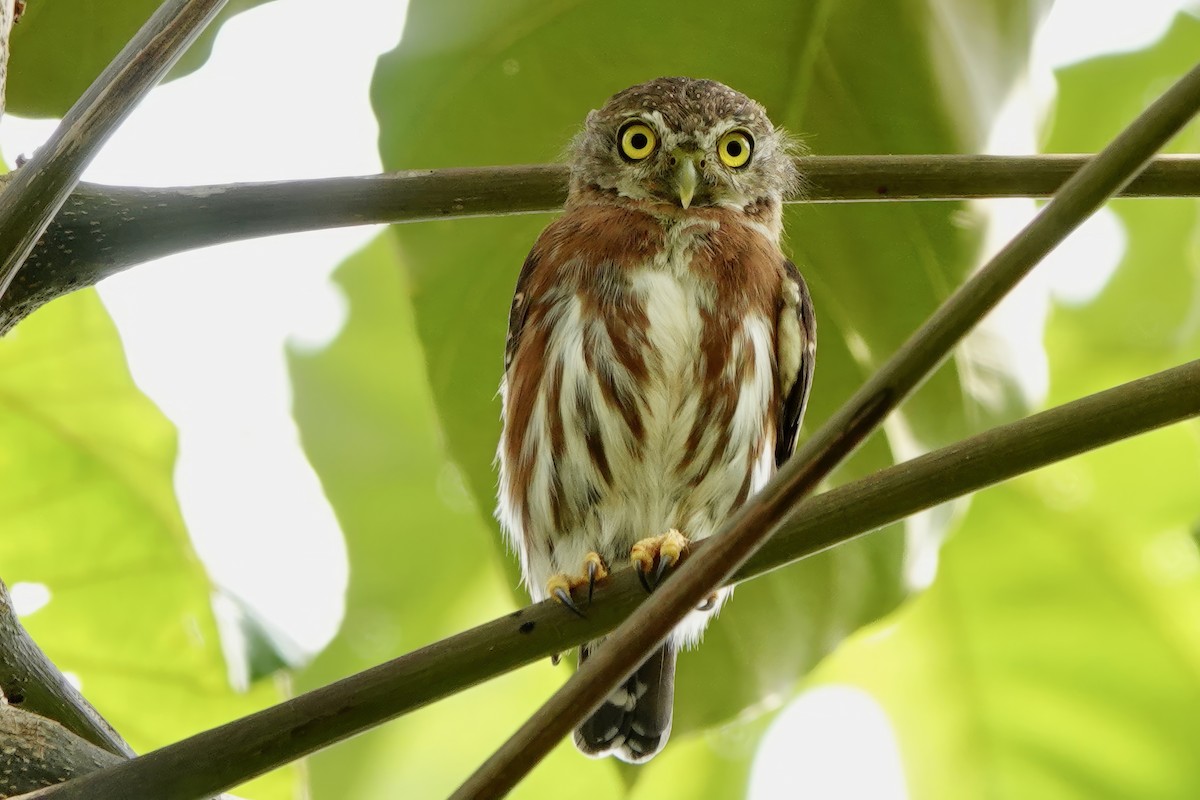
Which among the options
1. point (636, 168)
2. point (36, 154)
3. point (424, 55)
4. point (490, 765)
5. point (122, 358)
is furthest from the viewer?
point (636, 168)

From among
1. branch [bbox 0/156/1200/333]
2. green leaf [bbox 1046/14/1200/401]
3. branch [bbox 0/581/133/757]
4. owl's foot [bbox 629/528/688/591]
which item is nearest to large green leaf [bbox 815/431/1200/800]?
green leaf [bbox 1046/14/1200/401]

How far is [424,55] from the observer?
274cm

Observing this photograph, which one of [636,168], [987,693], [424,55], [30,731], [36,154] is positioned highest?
[636,168]

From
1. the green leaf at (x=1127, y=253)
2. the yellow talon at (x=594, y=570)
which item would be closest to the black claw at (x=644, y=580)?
the yellow talon at (x=594, y=570)

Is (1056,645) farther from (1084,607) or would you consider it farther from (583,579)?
(583,579)

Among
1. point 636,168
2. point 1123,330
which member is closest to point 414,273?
point 636,168

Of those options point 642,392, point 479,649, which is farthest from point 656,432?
point 479,649

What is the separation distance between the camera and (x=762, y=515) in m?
1.20

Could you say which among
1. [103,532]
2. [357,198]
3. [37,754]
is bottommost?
[37,754]

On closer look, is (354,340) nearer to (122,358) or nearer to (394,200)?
(122,358)

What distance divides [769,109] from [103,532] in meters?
1.76

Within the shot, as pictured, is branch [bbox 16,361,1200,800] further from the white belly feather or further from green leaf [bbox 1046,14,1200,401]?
green leaf [bbox 1046,14,1200,401]

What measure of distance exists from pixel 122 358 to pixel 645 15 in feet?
4.60

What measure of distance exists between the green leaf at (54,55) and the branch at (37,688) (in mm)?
1020
